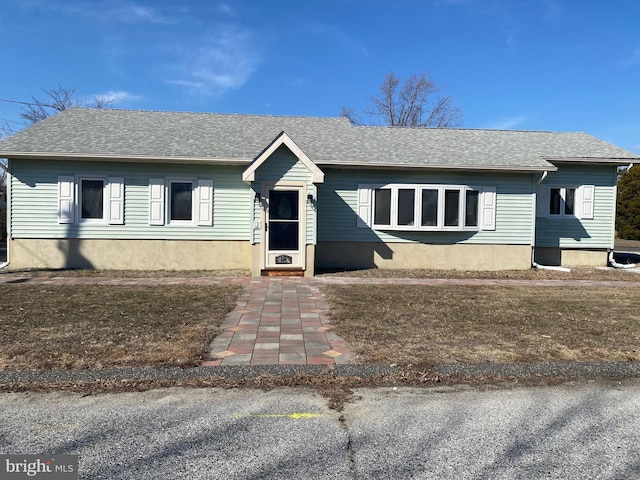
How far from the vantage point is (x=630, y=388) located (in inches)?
166

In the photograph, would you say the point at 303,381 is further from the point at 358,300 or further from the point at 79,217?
the point at 79,217

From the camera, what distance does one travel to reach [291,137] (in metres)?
15.0

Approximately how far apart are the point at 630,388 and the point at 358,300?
482 centimetres

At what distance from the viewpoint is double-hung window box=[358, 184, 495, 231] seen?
13.4m

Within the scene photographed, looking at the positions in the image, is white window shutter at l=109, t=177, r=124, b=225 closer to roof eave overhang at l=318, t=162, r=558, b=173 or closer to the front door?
the front door

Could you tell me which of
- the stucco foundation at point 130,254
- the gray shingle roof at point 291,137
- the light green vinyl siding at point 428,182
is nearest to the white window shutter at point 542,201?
the light green vinyl siding at point 428,182

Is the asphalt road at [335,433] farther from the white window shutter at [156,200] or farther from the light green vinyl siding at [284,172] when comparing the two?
the white window shutter at [156,200]

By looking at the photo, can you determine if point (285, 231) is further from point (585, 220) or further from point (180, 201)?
point (585, 220)

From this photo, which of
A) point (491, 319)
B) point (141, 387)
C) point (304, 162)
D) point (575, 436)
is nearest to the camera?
point (575, 436)

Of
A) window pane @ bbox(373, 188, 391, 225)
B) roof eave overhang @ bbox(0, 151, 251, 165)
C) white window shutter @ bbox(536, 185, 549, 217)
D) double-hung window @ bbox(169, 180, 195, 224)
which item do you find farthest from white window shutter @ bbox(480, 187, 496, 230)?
double-hung window @ bbox(169, 180, 195, 224)

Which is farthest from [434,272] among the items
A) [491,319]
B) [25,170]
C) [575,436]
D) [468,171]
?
[25,170]

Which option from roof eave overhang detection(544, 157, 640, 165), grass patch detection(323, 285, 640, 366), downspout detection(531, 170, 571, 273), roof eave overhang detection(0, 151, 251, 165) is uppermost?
roof eave overhang detection(544, 157, 640, 165)

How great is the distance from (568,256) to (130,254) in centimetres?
1424

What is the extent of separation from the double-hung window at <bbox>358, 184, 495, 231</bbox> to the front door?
244 centimetres
